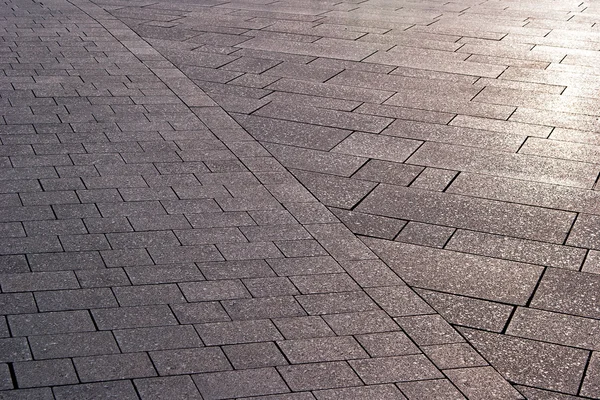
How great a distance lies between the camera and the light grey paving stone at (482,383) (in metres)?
4.15

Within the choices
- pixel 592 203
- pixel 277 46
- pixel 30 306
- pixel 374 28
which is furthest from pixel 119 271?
pixel 374 28

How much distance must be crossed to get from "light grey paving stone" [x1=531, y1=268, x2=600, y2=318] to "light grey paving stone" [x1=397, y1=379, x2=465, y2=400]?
3.50 feet

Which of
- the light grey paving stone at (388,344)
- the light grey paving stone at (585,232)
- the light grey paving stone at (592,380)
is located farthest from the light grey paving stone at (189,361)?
the light grey paving stone at (585,232)

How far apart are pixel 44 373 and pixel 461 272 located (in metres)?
2.51

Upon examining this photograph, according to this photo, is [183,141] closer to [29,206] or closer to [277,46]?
[29,206]

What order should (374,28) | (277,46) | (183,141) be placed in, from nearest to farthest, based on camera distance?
(183,141), (277,46), (374,28)

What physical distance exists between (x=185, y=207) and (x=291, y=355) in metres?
2.01

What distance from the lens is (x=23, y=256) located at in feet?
17.5

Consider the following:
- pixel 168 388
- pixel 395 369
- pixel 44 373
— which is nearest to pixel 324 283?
pixel 395 369

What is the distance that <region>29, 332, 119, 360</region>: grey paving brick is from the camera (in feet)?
14.2

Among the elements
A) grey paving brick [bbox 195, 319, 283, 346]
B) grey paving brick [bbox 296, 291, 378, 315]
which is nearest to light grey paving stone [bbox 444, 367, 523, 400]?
grey paving brick [bbox 296, 291, 378, 315]

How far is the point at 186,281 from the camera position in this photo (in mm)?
5109

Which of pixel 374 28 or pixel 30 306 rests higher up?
pixel 30 306

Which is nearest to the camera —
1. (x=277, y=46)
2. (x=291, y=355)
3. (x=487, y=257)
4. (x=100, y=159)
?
(x=291, y=355)
